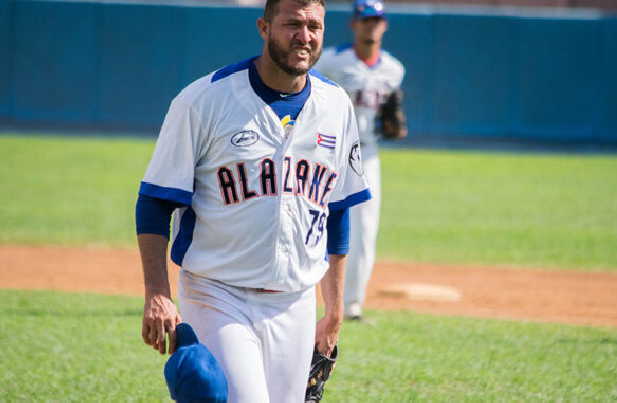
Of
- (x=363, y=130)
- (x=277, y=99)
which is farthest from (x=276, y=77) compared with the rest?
(x=363, y=130)

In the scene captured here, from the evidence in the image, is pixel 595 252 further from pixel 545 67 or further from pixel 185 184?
pixel 545 67

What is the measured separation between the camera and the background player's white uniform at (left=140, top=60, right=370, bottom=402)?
3.46m

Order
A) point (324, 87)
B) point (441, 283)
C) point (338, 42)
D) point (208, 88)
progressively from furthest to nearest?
point (338, 42) → point (441, 283) → point (324, 87) → point (208, 88)

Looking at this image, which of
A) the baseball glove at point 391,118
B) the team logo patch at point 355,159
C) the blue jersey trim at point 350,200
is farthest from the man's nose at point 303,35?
the baseball glove at point 391,118

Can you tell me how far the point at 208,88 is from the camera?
11.5ft

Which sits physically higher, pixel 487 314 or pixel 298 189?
pixel 298 189

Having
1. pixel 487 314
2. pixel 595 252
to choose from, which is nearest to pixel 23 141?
pixel 595 252

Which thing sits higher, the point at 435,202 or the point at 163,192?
the point at 163,192

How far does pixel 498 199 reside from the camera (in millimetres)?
16828

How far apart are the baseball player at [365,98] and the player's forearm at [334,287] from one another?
138 inches

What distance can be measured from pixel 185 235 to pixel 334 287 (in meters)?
0.71

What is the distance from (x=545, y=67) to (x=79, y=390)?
2181cm

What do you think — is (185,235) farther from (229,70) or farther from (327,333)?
(327,333)

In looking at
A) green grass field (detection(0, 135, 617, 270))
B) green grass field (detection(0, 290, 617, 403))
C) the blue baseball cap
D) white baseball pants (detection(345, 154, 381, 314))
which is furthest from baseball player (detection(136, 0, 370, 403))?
green grass field (detection(0, 135, 617, 270))
